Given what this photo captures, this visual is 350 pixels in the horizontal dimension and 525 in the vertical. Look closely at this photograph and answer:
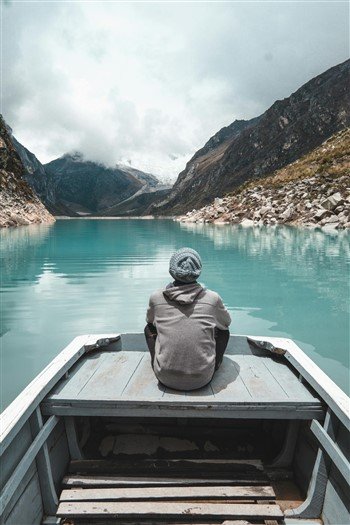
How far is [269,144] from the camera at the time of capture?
18038 cm

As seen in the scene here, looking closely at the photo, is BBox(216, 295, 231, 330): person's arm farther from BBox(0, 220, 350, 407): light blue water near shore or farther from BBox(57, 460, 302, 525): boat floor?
BBox(0, 220, 350, 407): light blue water near shore

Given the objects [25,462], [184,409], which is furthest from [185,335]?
[25,462]

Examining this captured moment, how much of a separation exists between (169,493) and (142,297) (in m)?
13.5

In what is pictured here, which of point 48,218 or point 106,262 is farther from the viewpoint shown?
point 48,218

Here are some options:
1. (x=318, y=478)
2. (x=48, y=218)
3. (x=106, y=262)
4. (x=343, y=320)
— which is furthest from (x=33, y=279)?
(x=48, y=218)

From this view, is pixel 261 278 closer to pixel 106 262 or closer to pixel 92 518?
pixel 106 262

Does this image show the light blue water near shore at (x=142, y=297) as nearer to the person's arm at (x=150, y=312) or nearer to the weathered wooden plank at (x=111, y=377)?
the weathered wooden plank at (x=111, y=377)

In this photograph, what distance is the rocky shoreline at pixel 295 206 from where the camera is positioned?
5522cm

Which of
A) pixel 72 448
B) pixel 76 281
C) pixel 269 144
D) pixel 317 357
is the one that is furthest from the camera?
pixel 269 144

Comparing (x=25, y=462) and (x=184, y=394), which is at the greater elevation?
(x=184, y=394)

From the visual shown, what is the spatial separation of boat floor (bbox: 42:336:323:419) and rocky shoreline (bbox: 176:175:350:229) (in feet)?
165

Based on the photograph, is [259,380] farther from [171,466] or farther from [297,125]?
[297,125]

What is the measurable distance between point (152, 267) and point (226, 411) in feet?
72.8

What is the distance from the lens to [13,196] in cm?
8919
